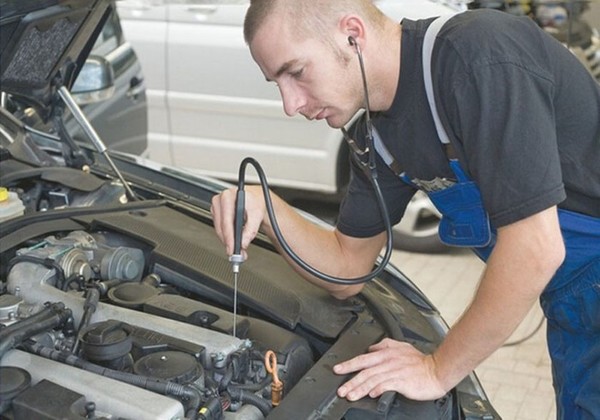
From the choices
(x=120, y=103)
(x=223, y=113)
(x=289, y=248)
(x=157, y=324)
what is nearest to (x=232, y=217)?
(x=289, y=248)

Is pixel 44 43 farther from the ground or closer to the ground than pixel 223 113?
farther from the ground

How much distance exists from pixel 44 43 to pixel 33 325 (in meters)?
0.93

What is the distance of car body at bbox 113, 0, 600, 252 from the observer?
13.5 feet

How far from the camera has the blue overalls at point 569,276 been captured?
1.60 metres

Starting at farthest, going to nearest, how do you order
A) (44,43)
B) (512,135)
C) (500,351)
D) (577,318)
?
(500,351) → (44,43) → (577,318) → (512,135)

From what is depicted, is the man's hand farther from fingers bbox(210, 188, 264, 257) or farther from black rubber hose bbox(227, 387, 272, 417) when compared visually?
fingers bbox(210, 188, 264, 257)

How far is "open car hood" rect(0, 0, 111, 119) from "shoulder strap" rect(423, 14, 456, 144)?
924mm

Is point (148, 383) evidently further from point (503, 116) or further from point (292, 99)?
point (503, 116)

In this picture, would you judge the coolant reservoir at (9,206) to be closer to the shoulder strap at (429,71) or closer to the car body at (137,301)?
the car body at (137,301)

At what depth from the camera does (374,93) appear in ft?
5.08

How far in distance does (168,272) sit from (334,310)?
15.0 inches

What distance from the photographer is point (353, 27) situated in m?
1.45

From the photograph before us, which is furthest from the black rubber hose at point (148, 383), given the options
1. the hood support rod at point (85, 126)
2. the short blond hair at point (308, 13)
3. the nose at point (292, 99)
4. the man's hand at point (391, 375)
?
the hood support rod at point (85, 126)

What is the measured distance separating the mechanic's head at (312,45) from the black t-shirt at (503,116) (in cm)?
12
